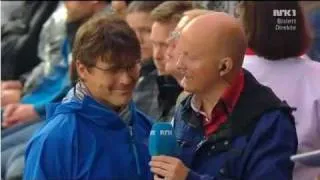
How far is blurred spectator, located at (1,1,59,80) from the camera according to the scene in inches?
226

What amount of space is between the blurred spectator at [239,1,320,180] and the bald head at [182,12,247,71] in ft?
1.68

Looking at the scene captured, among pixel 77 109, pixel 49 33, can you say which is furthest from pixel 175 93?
pixel 49 33

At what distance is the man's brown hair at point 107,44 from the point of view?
303 centimetres

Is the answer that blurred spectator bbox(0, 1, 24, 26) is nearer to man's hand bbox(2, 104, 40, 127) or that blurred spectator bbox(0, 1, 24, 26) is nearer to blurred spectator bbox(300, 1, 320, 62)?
man's hand bbox(2, 104, 40, 127)

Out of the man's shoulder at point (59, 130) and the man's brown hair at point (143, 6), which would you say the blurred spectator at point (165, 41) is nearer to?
the man's brown hair at point (143, 6)

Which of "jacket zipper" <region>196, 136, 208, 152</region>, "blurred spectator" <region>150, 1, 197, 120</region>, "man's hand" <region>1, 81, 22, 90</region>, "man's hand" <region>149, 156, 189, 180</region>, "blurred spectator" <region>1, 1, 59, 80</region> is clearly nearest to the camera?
"man's hand" <region>149, 156, 189, 180</region>

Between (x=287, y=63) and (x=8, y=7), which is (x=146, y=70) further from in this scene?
(x=8, y=7)

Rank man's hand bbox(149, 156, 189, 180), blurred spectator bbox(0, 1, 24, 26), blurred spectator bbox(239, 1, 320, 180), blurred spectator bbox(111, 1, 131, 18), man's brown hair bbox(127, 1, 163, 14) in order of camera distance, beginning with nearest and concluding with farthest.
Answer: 1. man's hand bbox(149, 156, 189, 180)
2. blurred spectator bbox(239, 1, 320, 180)
3. man's brown hair bbox(127, 1, 163, 14)
4. blurred spectator bbox(111, 1, 131, 18)
5. blurred spectator bbox(0, 1, 24, 26)

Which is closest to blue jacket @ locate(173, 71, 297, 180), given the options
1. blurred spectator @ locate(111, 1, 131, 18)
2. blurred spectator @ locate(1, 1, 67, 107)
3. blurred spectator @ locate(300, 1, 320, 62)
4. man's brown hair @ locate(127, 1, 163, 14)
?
blurred spectator @ locate(300, 1, 320, 62)

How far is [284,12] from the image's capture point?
3.47m

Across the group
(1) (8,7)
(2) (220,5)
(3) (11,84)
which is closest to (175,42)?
(2) (220,5)

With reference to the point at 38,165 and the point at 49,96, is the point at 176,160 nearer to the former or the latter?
the point at 38,165

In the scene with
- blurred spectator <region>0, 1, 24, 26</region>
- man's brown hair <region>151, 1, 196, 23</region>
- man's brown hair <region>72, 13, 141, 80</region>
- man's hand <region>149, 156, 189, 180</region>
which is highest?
man's brown hair <region>72, 13, 141, 80</region>

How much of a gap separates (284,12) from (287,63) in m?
0.20
